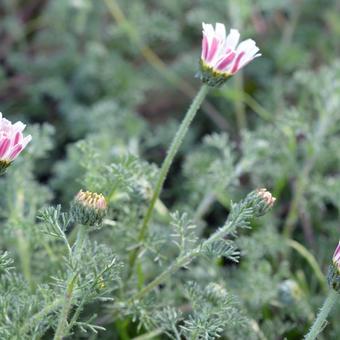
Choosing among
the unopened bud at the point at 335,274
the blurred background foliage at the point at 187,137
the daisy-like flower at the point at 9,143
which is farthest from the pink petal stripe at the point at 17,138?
the unopened bud at the point at 335,274

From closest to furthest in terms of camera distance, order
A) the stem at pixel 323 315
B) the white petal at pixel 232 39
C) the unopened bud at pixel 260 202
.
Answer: the stem at pixel 323 315 < the unopened bud at pixel 260 202 < the white petal at pixel 232 39

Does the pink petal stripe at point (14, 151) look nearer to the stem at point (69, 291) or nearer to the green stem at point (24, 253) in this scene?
the stem at point (69, 291)

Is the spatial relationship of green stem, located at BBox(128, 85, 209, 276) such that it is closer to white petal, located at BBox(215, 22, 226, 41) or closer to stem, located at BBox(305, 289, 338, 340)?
white petal, located at BBox(215, 22, 226, 41)

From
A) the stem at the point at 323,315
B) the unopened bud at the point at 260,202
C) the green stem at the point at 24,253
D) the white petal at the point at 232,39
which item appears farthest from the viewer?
the green stem at the point at 24,253

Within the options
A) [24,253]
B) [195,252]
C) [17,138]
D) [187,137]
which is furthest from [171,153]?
[187,137]

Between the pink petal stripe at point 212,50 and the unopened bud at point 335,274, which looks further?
the pink petal stripe at point 212,50

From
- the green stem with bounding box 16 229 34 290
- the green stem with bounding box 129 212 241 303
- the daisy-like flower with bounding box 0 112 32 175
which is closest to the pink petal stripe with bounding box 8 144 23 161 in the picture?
the daisy-like flower with bounding box 0 112 32 175
